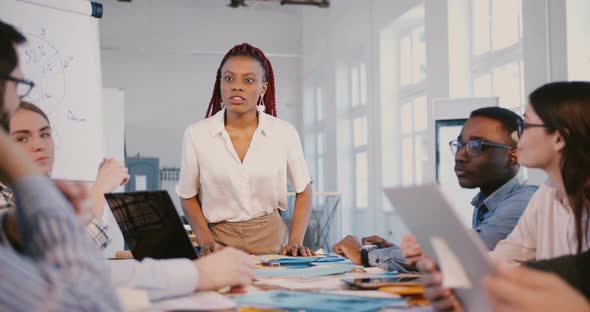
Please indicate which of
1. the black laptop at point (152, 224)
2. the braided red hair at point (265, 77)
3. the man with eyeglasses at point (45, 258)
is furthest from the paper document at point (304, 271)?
the braided red hair at point (265, 77)

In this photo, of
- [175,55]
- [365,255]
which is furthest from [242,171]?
[175,55]

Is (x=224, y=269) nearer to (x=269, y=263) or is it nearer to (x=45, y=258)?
(x=45, y=258)

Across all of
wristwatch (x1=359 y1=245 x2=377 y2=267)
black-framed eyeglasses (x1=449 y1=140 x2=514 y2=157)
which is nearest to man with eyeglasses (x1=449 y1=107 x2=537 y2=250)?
black-framed eyeglasses (x1=449 y1=140 x2=514 y2=157)

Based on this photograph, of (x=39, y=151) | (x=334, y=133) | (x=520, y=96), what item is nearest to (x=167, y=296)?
(x=39, y=151)

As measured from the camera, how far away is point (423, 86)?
7258mm

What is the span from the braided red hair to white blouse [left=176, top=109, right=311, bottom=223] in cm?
27

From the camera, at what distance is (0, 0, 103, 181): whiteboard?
9.33 ft

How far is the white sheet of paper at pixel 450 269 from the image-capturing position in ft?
3.11

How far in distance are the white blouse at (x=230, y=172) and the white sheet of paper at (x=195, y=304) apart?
1261mm

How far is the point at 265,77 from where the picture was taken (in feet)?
9.31

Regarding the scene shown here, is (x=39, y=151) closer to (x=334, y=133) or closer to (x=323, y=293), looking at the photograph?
(x=323, y=293)

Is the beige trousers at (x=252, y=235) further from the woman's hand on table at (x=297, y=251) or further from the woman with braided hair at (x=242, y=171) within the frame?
the woman's hand on table at (x=297, y=251)

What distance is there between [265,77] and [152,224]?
130 cm

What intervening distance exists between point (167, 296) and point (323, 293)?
35cm
